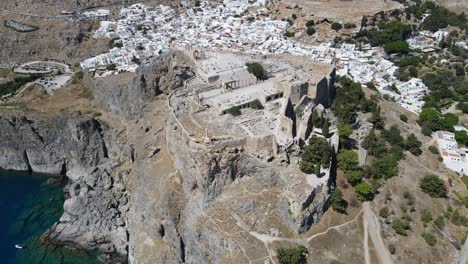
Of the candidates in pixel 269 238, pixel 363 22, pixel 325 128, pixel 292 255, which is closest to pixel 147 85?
pixel 325 128

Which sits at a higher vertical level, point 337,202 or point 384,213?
point 337,202

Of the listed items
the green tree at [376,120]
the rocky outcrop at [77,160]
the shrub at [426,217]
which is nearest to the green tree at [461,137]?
the green tree at [376,120]

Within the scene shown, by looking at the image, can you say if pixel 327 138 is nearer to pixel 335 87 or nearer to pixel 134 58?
pixel 335 87

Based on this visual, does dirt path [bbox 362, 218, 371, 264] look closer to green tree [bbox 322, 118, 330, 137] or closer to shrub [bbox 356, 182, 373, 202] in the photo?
shrub [bbox 356, 182, 373, 202]

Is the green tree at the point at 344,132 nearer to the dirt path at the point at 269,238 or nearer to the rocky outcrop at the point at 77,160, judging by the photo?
the dirt path at the point at 269,238

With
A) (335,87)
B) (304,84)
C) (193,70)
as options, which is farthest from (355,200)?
(193,70)

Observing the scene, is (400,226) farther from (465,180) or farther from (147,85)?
(147,85)
